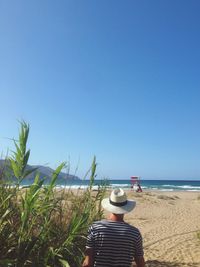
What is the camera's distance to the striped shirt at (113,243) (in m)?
3.05

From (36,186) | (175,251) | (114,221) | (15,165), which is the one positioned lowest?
(175,251)

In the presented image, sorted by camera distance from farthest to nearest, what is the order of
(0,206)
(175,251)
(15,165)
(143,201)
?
(143,201) < (175,251) < (15,165) < (0,206)

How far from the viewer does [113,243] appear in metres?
3.06

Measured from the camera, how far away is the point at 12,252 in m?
3.65

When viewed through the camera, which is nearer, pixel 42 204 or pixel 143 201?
pixel 42 204

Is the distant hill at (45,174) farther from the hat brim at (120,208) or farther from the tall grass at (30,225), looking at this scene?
the hat brim at (120,208)

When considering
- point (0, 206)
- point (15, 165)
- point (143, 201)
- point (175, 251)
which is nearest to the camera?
point (0, 206)

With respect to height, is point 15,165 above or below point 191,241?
above

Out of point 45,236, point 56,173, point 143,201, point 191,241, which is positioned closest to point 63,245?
point 45,236

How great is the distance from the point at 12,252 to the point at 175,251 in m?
6.19

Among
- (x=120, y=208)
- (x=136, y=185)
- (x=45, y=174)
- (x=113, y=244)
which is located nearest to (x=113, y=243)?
(x=113, y=244)

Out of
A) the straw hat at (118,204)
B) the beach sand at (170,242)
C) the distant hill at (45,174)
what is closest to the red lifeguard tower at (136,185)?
the beach sand at (170,242)

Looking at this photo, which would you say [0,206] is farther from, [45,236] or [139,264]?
[139,264]

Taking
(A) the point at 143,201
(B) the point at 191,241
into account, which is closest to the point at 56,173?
(B) the point at 191,241
